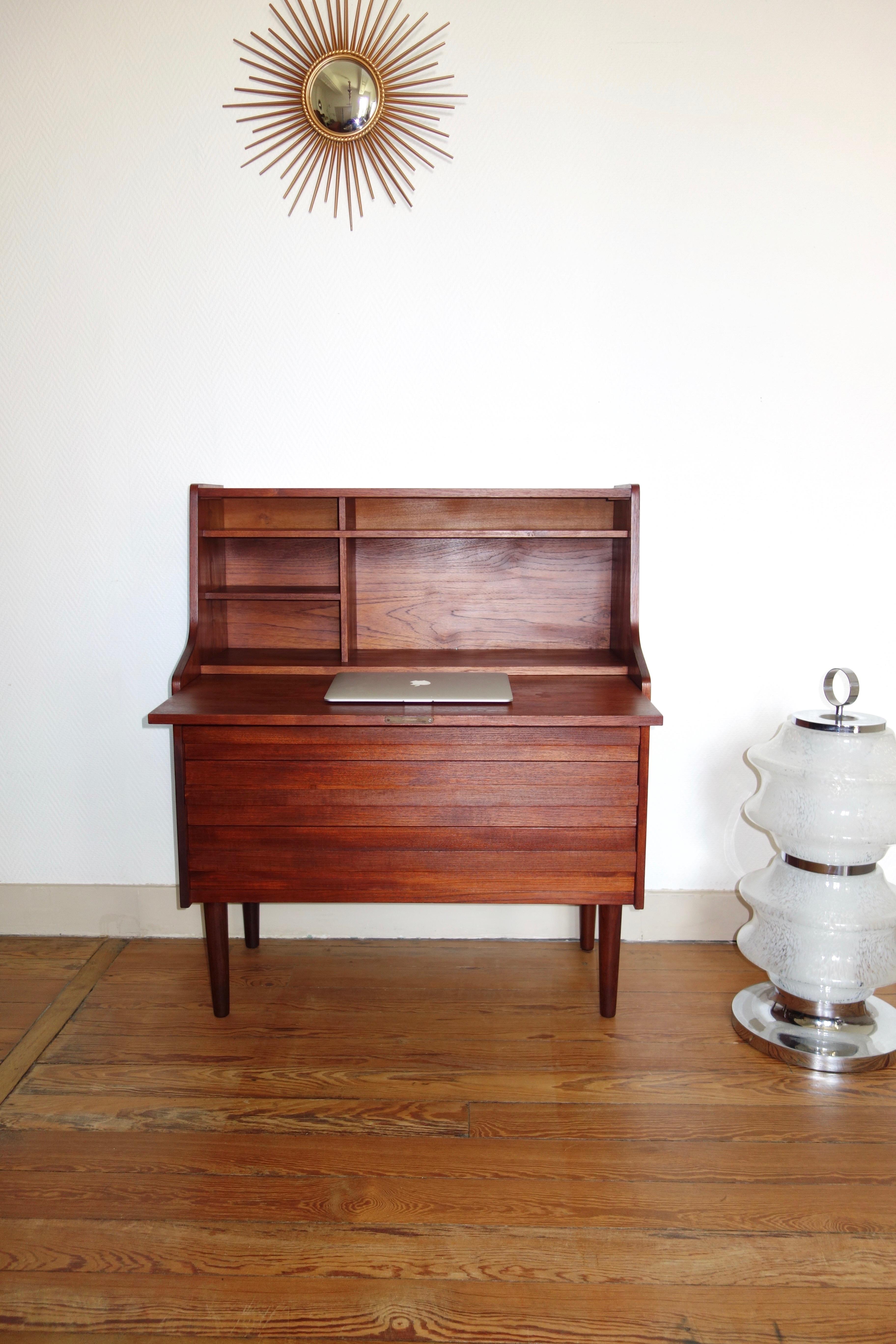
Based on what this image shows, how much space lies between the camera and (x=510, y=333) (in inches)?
91.7

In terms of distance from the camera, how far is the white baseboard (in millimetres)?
2535

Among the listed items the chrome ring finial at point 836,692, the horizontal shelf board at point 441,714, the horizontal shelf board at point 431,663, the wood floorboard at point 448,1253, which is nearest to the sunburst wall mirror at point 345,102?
the horizontal shelf board at point 431,663

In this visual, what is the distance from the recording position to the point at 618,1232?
151 cm

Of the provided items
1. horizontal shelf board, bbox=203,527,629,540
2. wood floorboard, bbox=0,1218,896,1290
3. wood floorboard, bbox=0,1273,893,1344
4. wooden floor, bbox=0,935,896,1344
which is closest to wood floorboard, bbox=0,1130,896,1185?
wooden floor, bbox=0,935,896,1344

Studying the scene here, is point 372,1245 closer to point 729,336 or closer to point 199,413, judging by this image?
point 199,413

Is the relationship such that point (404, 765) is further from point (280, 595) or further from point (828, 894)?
point (828, 894)

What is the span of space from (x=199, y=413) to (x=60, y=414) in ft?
1.19

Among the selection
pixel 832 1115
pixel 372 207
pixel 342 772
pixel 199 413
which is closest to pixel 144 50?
pixel 372 207

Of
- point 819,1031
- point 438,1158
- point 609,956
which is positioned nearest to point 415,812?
point 609,956

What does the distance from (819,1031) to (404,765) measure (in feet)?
3.56

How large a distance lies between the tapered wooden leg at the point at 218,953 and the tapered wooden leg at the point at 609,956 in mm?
859

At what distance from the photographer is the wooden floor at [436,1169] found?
4.51 feet

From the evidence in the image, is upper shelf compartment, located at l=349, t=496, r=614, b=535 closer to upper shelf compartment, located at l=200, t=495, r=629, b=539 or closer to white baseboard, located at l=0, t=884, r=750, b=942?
upper shelf compartment, located at l=200, t=495, r=629, b=539

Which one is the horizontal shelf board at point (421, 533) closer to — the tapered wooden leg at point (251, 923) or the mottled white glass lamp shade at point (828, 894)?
the mottled white glass lamp shade at point (828, 894)
